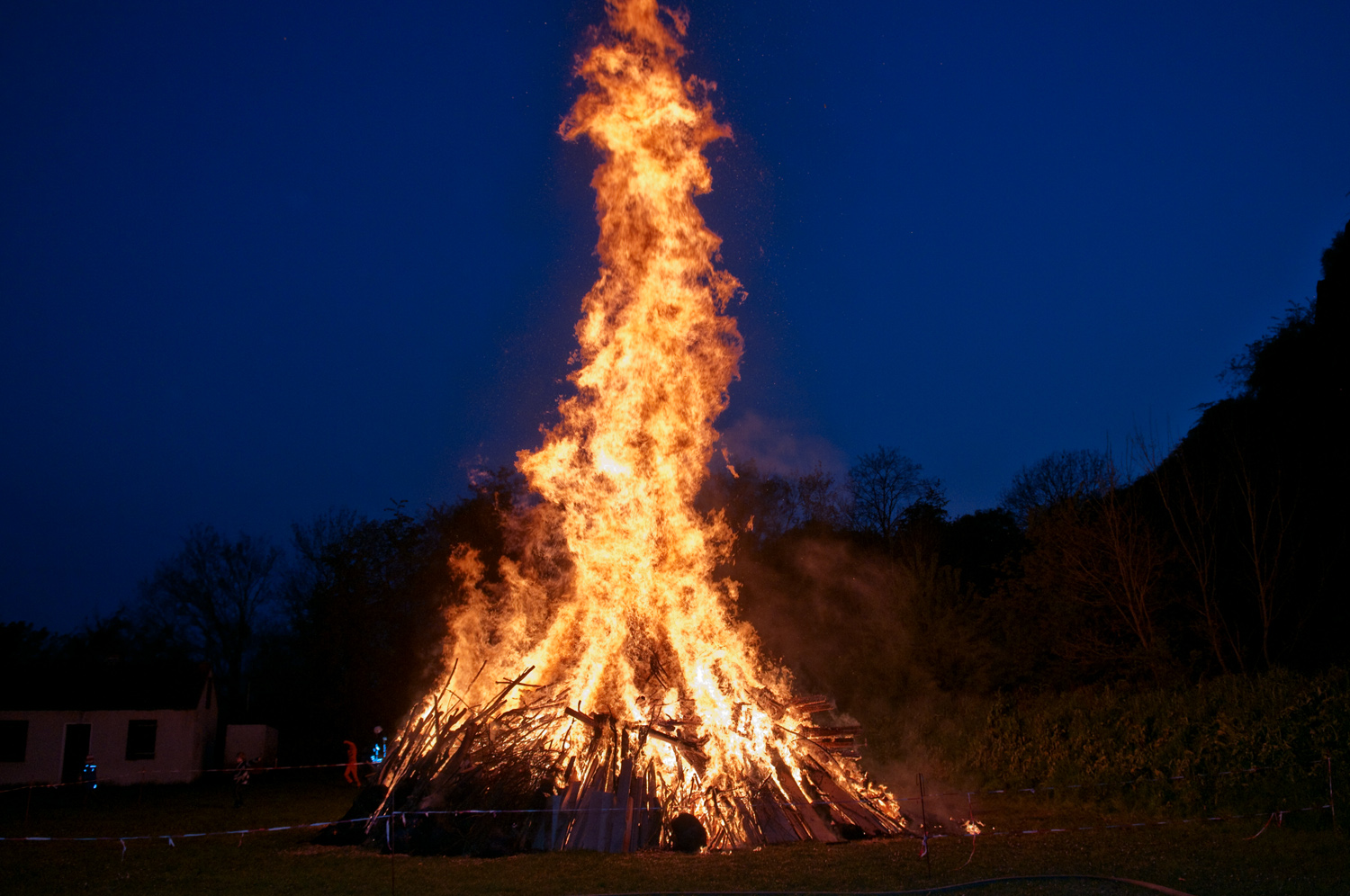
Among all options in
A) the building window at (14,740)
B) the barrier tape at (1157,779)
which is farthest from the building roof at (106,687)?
the barrier tape at (1157,779)

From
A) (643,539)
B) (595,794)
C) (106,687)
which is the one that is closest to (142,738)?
(106,687)

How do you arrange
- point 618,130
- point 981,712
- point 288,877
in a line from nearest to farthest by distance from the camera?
point 288,877
point 618,130
point 981,712

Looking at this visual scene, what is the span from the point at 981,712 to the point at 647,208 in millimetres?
13430

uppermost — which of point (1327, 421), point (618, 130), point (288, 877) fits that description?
point (618, 130)

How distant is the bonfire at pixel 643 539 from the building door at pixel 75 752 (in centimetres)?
2034

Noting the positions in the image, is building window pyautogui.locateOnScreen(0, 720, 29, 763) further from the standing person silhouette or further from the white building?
the standing person silhouette

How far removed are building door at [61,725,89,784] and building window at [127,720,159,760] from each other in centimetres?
124

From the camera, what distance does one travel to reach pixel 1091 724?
16719mm

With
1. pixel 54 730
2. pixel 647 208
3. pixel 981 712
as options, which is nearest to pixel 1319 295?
pixel 981 712

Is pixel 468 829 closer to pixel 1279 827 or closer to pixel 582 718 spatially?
pixel 582 718

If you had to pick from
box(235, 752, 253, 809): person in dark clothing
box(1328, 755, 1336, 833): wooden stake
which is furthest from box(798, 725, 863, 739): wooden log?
box(235, 752, 253, 809): person in dark clothing

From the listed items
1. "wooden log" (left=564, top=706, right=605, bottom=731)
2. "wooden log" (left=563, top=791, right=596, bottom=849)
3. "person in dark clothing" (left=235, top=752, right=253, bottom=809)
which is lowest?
"person in dark clothing" (left=235, top=752, right=253, bottom=809)

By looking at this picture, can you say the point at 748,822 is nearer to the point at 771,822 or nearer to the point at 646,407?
the point at 771,822

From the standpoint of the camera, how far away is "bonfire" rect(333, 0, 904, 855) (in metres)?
13.2
